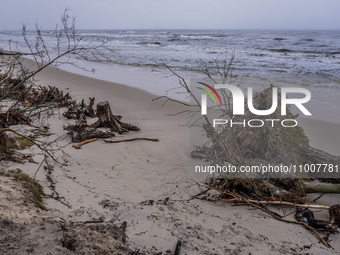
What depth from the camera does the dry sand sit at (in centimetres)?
309

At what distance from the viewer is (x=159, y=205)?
12.3 feet

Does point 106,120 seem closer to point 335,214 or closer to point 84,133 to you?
A: point 84,133

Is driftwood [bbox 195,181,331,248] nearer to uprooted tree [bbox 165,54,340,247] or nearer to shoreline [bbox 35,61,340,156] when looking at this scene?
uprooted tree [bbox 165,54,340,247]

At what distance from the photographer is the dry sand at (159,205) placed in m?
3.09

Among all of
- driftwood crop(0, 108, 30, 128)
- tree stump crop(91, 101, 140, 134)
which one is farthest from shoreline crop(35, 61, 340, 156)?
driftwood crop(0, 108, 30, 128)

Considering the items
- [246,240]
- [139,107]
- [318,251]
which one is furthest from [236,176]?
[139,107]

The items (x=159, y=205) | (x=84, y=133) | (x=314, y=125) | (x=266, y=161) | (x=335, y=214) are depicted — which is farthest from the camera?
(x=314, y=125)

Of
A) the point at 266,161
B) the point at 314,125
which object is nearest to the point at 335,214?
the point at 266,161

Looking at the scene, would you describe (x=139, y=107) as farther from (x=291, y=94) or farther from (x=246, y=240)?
(x=246, y=240)

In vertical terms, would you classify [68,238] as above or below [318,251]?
above

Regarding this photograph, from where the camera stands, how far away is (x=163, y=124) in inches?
284

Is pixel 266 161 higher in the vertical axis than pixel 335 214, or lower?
higher

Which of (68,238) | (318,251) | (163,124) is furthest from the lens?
(163,124)

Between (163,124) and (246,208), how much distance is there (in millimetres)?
3720
